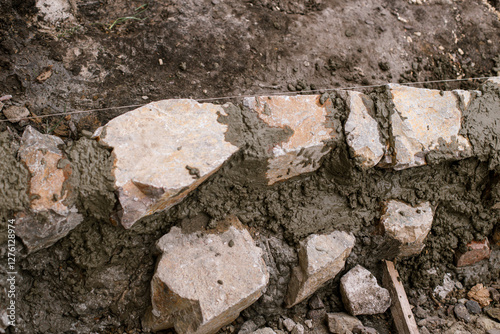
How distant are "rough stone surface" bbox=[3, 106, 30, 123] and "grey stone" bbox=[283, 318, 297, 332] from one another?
222cm

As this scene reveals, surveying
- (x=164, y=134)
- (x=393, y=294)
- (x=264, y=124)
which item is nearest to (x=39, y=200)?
(x=164, y=134)

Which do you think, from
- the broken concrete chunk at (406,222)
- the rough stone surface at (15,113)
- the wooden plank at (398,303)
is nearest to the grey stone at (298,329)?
the wooden plank at (398,303)

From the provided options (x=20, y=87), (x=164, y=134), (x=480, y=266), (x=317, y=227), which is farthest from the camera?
(x=480, y=266)

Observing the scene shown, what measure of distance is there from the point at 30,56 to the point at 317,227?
2310 millimetres

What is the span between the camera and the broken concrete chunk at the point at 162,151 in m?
2.11

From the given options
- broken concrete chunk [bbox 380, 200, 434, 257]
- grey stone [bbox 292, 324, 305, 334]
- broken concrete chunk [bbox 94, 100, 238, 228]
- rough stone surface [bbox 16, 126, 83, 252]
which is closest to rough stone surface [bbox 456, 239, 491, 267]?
broken concrete chunk [bbox 380, 200, 434, 257]

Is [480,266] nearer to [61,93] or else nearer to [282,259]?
[282,259]

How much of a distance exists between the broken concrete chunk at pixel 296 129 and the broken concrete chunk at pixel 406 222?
706 millimetres

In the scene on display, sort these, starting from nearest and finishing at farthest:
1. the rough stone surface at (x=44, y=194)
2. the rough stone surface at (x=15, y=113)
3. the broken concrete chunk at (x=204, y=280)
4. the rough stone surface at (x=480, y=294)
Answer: the rough stone surface at (x=44, y=194), the broken concrete chunk at (x=204, y=280), the rough stone surface at (x=15, y=113), the rough stone surface at (x=480, y=294)

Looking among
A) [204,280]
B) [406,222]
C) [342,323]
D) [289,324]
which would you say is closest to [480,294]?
[406,222]

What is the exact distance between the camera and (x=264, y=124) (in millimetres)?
2410

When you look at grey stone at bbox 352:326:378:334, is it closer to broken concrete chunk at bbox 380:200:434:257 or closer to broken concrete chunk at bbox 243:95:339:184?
broken concrete chunk at bbox 380:200:434:257

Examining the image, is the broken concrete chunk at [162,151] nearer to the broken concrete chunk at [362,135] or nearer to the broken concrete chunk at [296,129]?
the broken concrete chunk at [296,129]

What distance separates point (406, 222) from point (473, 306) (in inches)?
37.4
